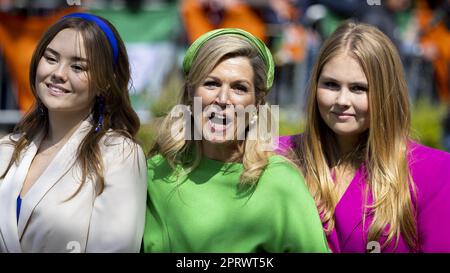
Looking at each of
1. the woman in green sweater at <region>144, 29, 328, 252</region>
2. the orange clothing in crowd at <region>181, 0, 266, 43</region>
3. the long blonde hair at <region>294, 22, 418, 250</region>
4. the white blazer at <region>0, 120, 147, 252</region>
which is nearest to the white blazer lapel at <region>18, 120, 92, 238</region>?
the white blazer at <region>0, 120, 147, 252</region>

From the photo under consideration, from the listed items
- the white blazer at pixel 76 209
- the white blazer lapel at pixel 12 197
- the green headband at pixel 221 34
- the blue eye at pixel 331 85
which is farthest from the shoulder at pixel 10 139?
the blue eye at pixel 331 85

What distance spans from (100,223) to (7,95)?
708 centimetres

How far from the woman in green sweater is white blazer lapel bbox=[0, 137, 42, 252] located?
0.48 meters

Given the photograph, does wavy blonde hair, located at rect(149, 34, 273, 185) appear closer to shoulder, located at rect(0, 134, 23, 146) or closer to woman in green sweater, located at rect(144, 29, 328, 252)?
woman in green sweater, located at rect(144, 29, 328, 252)

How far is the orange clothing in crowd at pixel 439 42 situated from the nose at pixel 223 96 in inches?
281

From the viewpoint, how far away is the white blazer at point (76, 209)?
2.80 meters

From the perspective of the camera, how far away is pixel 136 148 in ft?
9.82

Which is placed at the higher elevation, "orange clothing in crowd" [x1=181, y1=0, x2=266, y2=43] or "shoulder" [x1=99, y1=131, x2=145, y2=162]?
"orange clothing in crowd" [x1=181, y1=0, x2=266, y2=43]

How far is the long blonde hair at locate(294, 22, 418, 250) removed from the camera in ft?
9.86

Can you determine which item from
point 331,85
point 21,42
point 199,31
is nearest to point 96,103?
point 331,85

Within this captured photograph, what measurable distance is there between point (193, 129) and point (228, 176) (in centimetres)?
29

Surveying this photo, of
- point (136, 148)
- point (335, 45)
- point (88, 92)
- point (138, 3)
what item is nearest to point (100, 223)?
point (136, 148)
